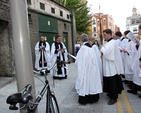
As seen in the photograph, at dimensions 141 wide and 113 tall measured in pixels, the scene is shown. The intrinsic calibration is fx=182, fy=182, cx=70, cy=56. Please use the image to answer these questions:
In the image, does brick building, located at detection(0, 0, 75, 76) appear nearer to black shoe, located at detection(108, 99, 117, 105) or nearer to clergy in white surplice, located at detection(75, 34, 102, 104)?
clergy in white surplice, located at detection(75, 34, 102, 104)

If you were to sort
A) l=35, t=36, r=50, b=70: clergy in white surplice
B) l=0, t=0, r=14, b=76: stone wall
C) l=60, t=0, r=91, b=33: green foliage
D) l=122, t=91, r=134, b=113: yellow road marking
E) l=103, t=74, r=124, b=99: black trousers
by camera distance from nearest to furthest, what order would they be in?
l=122, t=91, r=134, b=113: yellow road marking → l=103, t=74, r=124, b=99: black trousers → l=0, t=0, r=14, b=76: stone wall → l=35, t=36, r=50, b=70: clergy in white surplice → l=60, t=0, r=91, b=33: green foliage

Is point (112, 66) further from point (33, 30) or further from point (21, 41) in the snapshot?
point (33, 30)

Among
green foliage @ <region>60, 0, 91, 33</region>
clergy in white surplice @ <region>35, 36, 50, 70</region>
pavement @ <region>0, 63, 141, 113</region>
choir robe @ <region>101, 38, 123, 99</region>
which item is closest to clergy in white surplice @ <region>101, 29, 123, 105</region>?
choir robe @ <region>101, 38, 123, 99</region>

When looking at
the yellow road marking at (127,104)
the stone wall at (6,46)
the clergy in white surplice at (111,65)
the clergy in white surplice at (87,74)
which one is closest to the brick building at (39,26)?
the stone wall at (6,46)

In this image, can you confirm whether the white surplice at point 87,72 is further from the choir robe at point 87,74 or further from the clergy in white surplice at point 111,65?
the clergy in white surplice at point 111,65

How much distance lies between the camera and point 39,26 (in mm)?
10648

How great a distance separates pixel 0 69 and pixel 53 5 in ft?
21.6

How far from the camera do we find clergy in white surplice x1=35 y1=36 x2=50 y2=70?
908 cm

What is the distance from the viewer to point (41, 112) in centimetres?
438

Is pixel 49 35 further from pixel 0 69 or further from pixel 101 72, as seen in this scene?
pixel 101 72

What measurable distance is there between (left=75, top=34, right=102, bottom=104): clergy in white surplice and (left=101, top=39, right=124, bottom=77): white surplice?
0.92 ft

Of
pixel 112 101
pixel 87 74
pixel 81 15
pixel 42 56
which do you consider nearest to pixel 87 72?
pixel 87 74

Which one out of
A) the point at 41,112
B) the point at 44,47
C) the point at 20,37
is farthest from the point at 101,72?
the point at 44,47

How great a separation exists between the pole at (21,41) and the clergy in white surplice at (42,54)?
6.07m
